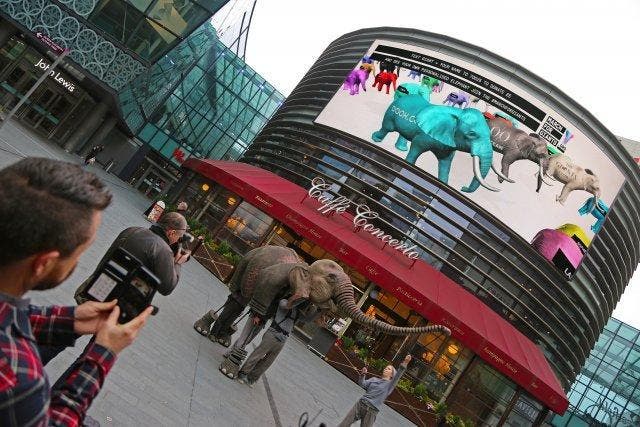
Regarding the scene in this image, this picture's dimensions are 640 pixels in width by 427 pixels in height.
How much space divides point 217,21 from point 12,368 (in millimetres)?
32108

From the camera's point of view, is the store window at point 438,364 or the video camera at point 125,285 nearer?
the video camera at point 125,285

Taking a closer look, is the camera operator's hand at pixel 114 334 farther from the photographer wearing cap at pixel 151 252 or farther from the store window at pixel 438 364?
→ the store window at pixel 438 364

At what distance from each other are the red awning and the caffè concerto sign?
0.27 metres

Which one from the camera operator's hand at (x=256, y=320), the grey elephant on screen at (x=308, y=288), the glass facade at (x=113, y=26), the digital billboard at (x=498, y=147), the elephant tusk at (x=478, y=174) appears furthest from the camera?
the glass facade at (x=113, y=26)

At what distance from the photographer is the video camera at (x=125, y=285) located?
6.64ft

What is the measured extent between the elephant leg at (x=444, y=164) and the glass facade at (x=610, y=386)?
35.2 metres

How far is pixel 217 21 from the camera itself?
1169 inches

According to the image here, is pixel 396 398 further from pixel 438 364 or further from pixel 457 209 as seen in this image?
pixel 457 209

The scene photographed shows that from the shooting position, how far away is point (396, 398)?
13.9m

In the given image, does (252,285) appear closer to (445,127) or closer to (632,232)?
(445,127)

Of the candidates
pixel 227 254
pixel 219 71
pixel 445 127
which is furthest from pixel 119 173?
pixel 445 127

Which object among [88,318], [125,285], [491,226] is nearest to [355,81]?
[491,226]

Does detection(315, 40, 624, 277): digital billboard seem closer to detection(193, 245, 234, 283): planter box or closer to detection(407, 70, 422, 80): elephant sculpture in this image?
detection(407, 70, 422, 80): elephant sculpture

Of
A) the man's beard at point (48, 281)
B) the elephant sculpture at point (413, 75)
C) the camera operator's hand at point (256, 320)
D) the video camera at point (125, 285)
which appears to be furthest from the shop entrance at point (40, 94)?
the man's beard at point (48, 281)
